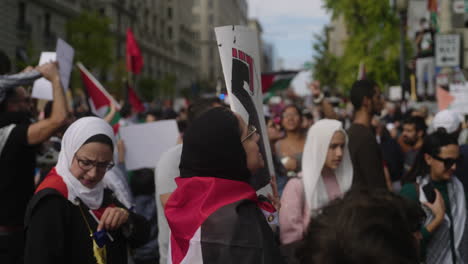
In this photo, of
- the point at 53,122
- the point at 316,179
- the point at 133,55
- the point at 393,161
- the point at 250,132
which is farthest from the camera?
the point at 133,55

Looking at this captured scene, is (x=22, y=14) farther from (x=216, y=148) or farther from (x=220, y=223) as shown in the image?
(x=220, y=223)

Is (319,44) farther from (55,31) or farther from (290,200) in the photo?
(290,200)

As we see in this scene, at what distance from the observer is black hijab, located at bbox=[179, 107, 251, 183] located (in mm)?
2248

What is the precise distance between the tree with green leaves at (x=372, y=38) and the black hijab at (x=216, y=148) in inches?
1128

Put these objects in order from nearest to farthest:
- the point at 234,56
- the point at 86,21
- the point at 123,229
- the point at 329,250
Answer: the point at 329,250, the point at 234,56, the point at 123,229, the point at 86,21

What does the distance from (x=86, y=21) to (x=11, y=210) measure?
2834cm

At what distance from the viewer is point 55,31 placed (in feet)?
124

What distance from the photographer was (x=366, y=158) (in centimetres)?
443

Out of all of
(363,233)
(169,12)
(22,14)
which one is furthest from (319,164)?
(169,12)

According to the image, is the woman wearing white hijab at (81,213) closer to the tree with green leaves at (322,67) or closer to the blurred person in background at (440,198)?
the blurred person in background at (440,198)

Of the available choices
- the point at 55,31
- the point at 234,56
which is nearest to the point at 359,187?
the point at 234,56

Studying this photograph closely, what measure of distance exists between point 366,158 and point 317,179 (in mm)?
537

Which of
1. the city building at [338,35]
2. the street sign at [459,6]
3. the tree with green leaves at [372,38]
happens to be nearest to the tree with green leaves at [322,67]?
the city building at [338,35]

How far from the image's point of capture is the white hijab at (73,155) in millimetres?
3088
